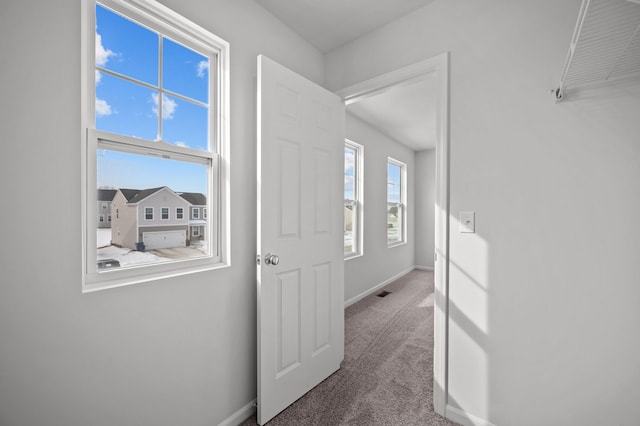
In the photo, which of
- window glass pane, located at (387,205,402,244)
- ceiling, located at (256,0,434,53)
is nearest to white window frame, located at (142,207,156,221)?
ceiling, located at (256,0,434,53)

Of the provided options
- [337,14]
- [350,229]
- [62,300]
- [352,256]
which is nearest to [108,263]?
[62,300]

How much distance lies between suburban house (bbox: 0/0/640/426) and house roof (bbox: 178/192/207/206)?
2 centimetres

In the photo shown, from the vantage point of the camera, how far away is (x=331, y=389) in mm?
1968

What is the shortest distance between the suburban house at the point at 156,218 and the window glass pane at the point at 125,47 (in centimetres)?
58

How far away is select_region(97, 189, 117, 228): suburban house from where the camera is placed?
122cm

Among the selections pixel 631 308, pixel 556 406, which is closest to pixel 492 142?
pixel 631 308

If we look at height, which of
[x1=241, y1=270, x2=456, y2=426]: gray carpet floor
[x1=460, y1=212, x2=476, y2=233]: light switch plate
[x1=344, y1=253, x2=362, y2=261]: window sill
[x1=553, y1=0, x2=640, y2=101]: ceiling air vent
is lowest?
[x1=241, y1=270, x2=456, y2=426]: gray carpet floor

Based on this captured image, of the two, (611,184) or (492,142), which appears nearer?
(611,184)

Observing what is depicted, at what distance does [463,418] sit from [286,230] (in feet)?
5.21

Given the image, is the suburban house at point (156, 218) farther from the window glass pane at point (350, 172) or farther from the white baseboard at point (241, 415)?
the window glass pane at point (350, 172)

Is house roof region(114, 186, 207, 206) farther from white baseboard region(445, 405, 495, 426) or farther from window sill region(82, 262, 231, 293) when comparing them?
white baseboard region(445, 405, 495, 426)

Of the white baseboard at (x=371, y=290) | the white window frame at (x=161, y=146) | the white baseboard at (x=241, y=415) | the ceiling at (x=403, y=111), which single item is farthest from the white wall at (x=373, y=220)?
the white window frame at (x=161, y=146)

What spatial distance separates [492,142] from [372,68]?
1.06 m

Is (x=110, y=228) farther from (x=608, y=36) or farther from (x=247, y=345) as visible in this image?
(x=608, y=36)
